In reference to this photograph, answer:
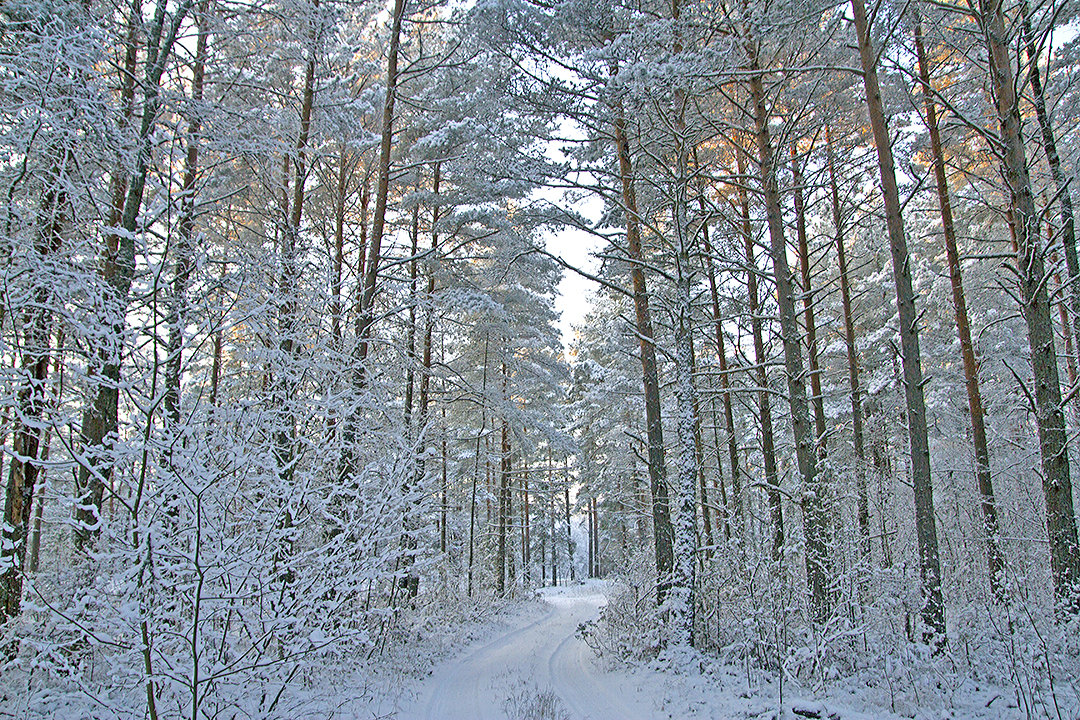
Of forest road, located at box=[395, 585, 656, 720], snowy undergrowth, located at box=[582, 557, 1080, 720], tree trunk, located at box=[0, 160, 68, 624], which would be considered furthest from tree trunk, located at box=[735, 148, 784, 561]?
tree trunk, located at box=[0, 160, 68, 624]

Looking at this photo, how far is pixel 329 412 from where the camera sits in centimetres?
471

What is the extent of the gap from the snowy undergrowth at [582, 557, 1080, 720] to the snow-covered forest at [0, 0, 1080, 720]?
0.16ft

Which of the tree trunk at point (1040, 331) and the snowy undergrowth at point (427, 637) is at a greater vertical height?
the tree trunk at point (1040, 331)

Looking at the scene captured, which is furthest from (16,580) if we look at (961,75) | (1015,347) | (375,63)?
(1015,347)

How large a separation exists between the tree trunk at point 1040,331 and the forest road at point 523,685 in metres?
4.87

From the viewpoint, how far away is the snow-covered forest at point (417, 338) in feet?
11.3

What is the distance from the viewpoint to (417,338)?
38.8 ft

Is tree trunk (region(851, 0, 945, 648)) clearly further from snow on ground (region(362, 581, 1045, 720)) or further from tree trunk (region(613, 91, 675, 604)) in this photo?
tree trunk (region(613, 91, 675, 604))

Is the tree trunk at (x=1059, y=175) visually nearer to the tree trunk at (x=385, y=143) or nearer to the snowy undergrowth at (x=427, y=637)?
the snowy undergrowth at (x=427, y=637)

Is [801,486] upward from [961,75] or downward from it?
downward

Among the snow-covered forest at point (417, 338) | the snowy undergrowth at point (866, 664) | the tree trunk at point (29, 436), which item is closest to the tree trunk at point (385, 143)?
the snow-covered forest at point (417, 338)

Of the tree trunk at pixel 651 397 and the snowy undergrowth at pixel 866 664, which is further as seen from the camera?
the tree trunk at pixel 651 397

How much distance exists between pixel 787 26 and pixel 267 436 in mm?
7658

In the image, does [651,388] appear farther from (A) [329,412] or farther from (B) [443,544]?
(B) [443,544]
